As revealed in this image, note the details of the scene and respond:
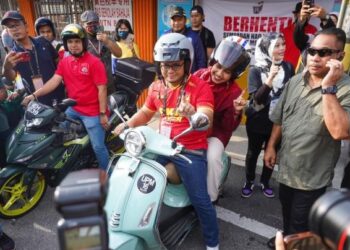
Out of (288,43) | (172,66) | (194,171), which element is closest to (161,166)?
(194,171)

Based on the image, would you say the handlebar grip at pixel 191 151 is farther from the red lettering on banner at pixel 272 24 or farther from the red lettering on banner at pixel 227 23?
the red lettering on banner at pixel 227 23

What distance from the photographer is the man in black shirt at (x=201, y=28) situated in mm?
4471

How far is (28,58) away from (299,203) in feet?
10.5

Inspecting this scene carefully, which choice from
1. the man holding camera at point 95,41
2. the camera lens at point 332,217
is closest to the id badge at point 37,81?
the man holding camera at point 95,41

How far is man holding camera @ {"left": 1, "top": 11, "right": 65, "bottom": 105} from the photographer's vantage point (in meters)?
3.29

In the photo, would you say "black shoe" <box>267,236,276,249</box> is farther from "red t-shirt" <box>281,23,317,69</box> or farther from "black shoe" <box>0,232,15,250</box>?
"red t-shirt" <box>281,23,317,69</box>

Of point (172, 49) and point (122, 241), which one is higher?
point (172, 49)

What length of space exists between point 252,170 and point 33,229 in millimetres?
2420

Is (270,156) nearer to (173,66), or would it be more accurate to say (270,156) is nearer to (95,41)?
(173,66)

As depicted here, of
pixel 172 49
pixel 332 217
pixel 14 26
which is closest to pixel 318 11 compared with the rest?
pixel 172 49

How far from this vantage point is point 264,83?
2668 mm

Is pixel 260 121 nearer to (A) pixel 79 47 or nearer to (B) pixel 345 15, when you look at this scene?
(B) pixel 345 15

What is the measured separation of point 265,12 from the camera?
4.84m

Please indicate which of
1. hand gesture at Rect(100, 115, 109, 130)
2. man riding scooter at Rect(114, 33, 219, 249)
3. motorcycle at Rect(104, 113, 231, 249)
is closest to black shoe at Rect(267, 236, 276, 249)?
man riding scooter at Rect(114, 33, 219, 249)
